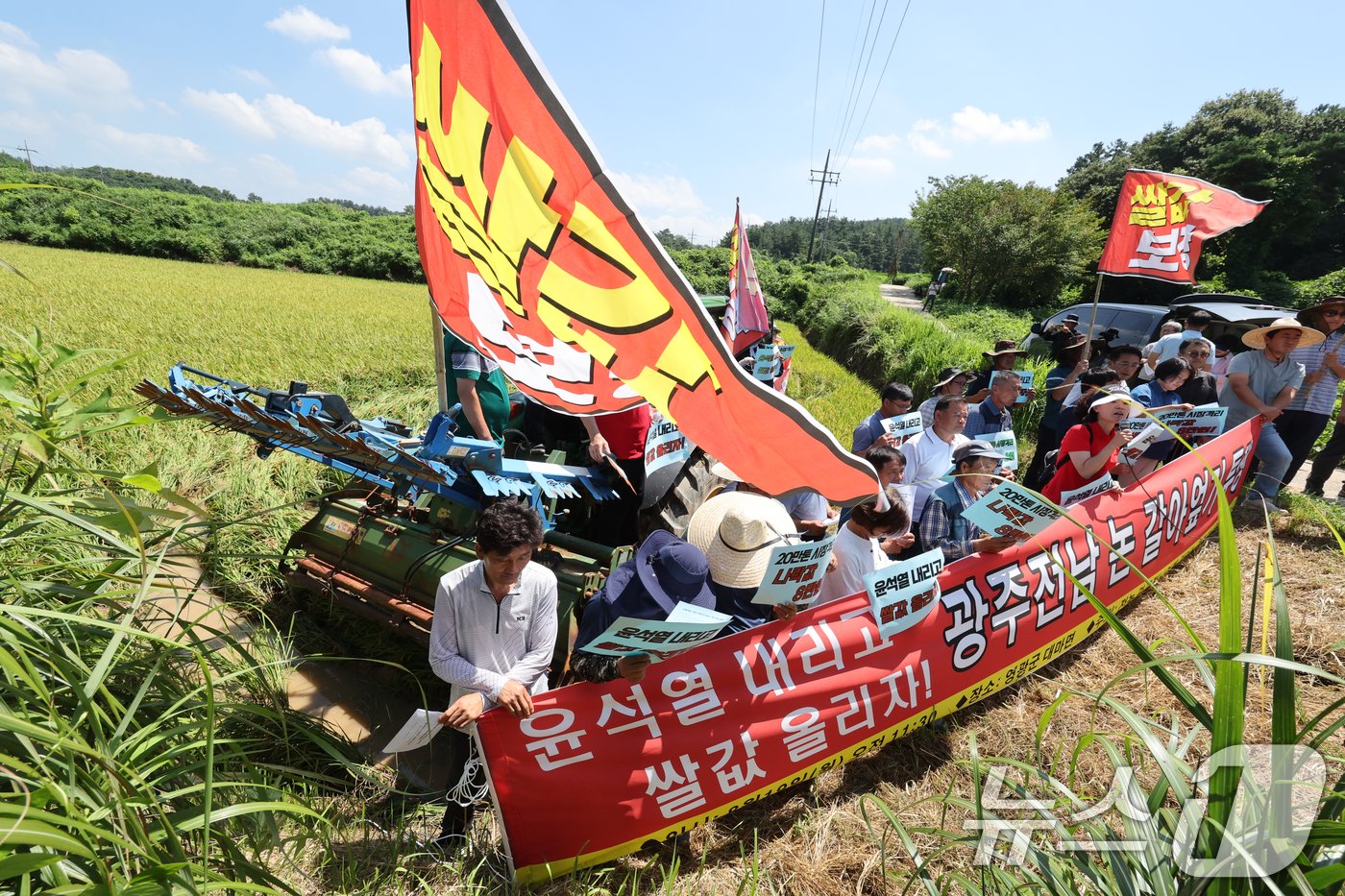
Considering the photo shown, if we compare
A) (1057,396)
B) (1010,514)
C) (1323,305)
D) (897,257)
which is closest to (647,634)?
(1010,514)

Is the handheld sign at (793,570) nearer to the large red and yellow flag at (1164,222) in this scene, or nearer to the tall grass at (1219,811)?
the tall grass at (1219,811)

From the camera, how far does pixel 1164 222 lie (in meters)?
Answer: 6.20

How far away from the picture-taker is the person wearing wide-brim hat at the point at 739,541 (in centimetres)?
250

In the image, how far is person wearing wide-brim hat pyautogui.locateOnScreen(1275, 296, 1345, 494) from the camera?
5.38m

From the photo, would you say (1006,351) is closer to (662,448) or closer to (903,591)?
(903,591)

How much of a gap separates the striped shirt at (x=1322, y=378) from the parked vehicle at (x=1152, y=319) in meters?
3.84

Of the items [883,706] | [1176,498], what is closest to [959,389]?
[1176,498]

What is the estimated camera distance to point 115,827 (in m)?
1.36

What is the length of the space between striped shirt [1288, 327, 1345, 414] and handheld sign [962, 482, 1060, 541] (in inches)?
184

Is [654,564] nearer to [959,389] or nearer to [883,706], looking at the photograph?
[883,706]

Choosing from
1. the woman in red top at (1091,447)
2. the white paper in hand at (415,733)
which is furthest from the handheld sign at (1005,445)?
the white paper in hand at (415,733)

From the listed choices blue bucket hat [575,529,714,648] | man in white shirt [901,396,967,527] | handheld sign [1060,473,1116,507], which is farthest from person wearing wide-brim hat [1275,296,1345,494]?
blue bucket hat [575,529,714,648]

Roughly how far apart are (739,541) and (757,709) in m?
0.73

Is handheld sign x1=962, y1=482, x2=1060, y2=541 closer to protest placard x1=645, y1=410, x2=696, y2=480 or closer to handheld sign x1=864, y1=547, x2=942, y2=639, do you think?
handheld sign x1=864, y1=547, x2=942, y2=639
